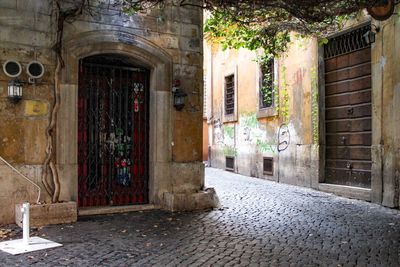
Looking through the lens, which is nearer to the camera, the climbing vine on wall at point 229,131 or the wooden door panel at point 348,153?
the wooden door panel at point 348,153

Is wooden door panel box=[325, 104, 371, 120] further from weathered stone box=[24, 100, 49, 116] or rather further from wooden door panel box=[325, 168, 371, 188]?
weathered stone box=[24, 100, 49, 116]

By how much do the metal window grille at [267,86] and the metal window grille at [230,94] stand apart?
2.35 metres

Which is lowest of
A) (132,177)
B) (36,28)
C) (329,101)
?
(132,177)

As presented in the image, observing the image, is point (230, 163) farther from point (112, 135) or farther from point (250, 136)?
point (112, 135)

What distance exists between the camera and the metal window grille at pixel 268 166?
43.3 ft

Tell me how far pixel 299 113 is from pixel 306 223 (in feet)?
17.5

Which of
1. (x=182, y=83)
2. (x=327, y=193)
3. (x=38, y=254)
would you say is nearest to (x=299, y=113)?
(x=327, y=193)

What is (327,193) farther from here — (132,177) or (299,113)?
(132,177)

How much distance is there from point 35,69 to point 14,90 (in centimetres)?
49

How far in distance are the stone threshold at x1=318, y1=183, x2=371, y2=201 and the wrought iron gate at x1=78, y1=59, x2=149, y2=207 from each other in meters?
4.64

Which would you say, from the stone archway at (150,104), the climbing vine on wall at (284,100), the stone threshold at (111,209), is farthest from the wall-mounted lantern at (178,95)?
the climbing vine on wall at (284,100)

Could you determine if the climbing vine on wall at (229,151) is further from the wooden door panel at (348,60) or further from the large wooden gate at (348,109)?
the wooden door panel at (348,60)

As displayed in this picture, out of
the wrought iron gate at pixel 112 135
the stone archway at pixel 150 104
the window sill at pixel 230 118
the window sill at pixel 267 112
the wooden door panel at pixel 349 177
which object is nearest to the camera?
the stone archway at pixel 150 104

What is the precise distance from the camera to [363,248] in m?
5.38
